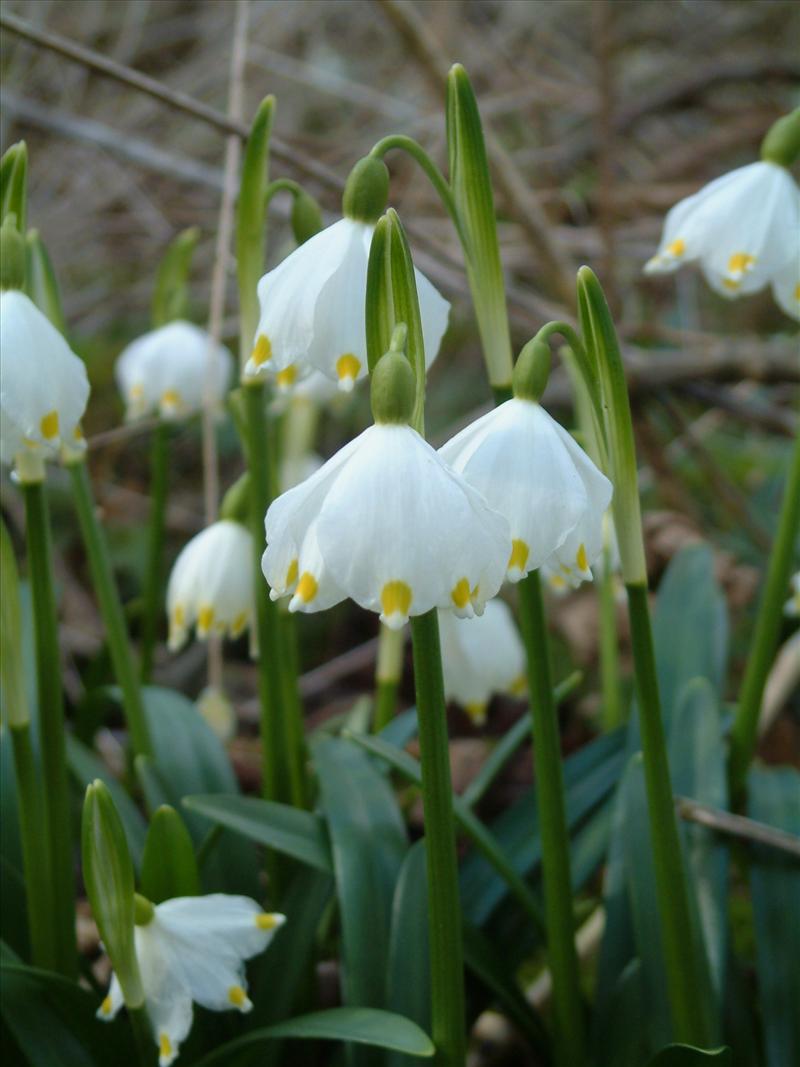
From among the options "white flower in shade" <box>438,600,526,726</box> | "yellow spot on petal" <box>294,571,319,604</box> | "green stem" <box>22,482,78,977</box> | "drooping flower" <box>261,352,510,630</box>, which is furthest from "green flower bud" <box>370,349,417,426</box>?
"white flower in shade" <box>438,600,526,726</box>

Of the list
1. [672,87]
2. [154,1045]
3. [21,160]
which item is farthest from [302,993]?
[672,87]

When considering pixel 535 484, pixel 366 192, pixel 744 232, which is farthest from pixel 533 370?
pixel 744 232

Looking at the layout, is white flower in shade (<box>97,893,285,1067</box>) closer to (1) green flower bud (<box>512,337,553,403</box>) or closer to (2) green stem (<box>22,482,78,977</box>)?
(2) green stem (<box>22,482,78,977</box>)

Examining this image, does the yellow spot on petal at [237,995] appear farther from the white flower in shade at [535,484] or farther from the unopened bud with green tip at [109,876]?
the white flower in shade at [535,484]

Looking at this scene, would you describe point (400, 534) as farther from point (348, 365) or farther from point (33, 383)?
point (33, 383)

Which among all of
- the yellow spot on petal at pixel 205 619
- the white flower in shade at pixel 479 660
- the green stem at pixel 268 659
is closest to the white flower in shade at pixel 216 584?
the yellow spot on petal at pixel 205 619
